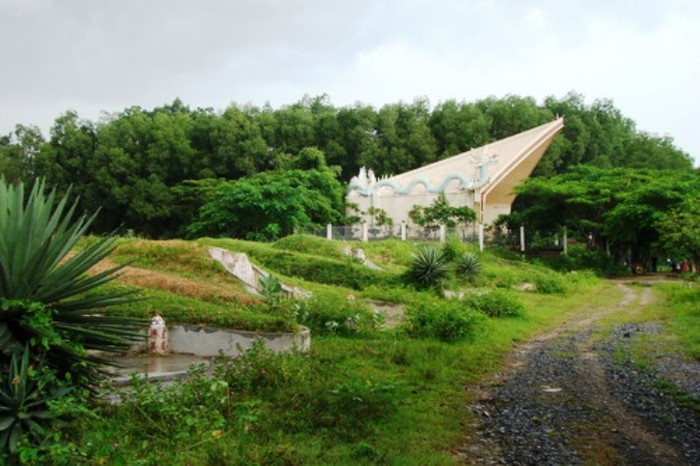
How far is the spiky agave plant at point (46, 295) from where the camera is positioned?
4.10 meters

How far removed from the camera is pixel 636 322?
12.0 meters

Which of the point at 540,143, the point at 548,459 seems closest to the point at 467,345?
the point at 548,459

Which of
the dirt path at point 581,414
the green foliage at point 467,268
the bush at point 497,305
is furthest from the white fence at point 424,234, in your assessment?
the dirt path at point 581,414

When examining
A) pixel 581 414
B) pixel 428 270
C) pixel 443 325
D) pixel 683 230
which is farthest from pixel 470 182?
pixel 581 414

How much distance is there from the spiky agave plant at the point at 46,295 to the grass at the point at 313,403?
50 cm

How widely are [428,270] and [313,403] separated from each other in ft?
30.2

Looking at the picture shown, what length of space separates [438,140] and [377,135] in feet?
13.3

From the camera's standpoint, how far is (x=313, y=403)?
17.9ft

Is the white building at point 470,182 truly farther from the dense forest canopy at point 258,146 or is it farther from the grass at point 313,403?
the grass at point 313,403

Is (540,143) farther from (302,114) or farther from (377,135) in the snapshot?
(302,114)

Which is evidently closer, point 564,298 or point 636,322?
point 636,322

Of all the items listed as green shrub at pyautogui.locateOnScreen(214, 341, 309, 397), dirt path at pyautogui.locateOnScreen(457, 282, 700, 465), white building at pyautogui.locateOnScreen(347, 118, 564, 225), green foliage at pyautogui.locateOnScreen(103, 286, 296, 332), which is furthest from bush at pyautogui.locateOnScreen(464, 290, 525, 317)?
white building at pyautogui.locateOnScreen(347, 118, 564, 225)

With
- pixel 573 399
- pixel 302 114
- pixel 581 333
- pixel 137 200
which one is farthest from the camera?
pixel 302 114

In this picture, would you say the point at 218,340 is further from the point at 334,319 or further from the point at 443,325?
the point at 443,325
